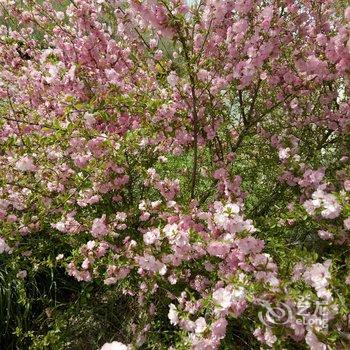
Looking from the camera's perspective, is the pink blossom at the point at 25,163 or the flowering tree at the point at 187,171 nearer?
the flowering tree at the point at 187,171

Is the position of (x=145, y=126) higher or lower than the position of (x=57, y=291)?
higher

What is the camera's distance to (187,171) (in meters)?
4.16

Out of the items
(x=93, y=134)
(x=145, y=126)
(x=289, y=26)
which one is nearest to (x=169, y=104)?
(x=145, y=126)

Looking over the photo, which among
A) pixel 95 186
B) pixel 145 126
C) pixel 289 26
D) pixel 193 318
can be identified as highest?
pixel 289 26

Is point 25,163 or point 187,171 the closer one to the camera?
point 25,163

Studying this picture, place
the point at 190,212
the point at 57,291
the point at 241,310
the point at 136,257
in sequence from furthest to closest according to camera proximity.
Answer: the point at 57,291
the point at 190,212
the point at 136,257
the point at 241,310

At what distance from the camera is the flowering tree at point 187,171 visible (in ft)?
7.44

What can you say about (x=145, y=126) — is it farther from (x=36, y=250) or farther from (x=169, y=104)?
(x=36, y=250)

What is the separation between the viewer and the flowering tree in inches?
89.3

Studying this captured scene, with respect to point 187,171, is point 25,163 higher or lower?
higher

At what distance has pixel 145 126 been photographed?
3.02m

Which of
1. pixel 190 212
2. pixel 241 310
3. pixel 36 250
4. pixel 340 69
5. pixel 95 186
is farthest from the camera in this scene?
pixel 36 250

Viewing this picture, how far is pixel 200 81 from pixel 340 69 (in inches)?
39.4

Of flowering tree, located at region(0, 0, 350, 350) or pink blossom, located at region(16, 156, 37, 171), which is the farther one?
pink blossom, located at region(16, 156, 37, 171)
